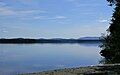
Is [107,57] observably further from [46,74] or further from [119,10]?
[46,74]

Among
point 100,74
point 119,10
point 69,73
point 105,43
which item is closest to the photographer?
point 100,74

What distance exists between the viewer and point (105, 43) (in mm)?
78062

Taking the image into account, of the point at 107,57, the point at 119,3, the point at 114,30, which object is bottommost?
the point at 107,57

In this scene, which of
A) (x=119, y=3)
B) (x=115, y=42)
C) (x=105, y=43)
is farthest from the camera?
(x=105, y=43)

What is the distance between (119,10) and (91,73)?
81.5 feet

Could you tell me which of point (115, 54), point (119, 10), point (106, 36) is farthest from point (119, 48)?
point (119, 10)

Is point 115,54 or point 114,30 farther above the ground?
point 114,30

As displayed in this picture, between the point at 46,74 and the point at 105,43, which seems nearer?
the point at 46,74

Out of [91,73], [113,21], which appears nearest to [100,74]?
[91,73]

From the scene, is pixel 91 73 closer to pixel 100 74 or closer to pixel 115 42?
pixel 100 74

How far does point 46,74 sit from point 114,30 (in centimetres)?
3403

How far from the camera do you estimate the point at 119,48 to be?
236 ft

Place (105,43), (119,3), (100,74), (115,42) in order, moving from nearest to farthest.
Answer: (100,74), (119,3), (115,42), (105,43)

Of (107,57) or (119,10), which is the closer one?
(119,10)
